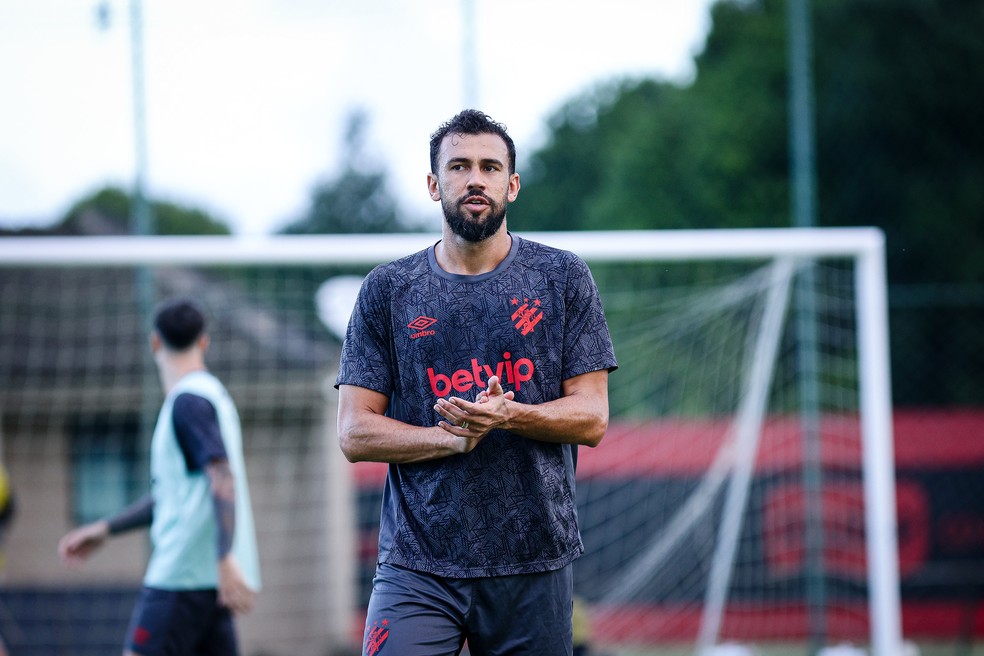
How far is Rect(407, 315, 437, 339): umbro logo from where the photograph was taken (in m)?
3.06

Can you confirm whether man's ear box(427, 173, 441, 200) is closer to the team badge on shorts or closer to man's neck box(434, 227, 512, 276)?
man's neck box(434, 227, 512, 276)

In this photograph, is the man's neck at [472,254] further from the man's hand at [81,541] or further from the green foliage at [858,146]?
the green foliage at [858,146]

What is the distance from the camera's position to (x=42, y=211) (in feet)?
34.4

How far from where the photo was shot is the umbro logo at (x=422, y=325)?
3061 mm

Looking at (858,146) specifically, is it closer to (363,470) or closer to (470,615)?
(363,470)

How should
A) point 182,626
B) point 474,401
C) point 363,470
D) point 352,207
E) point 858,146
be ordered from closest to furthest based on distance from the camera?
point 474,401 → point 182,626 → point 363,470 → point 352,207 → point 858,146

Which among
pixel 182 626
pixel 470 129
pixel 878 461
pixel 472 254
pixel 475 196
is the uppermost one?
pixel 470 129

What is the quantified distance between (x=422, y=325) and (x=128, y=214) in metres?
9.33

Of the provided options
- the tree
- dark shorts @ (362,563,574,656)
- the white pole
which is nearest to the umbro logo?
dark shorts @ (362,563,574,656)

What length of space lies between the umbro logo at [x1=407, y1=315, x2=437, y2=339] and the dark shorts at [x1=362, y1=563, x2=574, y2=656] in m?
0.65

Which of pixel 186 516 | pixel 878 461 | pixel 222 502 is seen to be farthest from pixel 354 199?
pixel 222 502

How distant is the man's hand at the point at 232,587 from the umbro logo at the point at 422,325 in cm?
164

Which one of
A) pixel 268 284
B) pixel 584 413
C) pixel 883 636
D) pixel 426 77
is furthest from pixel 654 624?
pixel 584 413

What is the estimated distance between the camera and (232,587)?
4203mm
